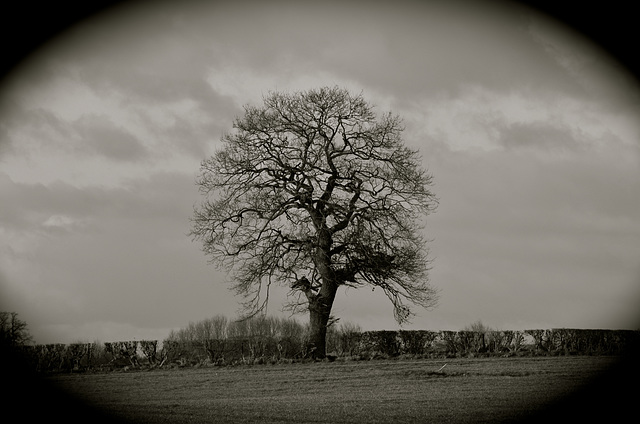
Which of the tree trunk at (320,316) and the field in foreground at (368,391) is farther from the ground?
the tree trunk at (320,316)

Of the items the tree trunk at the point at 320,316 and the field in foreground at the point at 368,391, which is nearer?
the field in foreground at the point at 368,391

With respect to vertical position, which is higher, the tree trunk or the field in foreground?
the tree trunk

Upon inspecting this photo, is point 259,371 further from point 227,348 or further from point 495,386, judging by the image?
point 495,386

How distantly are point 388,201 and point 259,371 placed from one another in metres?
8.82

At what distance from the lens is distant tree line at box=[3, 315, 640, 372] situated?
27.0 meters

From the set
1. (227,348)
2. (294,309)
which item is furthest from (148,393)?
(294,309)

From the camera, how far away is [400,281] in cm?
2920

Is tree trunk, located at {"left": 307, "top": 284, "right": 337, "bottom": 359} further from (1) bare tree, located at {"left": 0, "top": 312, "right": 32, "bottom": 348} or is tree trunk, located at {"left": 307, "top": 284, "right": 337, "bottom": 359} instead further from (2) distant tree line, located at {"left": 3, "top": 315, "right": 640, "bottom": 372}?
(1) bare tree, located at {"left": 0, "top": 312, "right": 32, "bottom": 348}

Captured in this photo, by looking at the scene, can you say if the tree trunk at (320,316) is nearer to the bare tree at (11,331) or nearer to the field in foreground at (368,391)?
the field in foreground at (368,391)

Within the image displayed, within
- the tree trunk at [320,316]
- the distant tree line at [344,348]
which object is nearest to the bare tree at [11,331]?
the distant tree line at [344,348]

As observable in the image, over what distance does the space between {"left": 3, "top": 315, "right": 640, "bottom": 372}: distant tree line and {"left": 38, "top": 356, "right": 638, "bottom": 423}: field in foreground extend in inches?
62.1

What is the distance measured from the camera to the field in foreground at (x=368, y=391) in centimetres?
1519

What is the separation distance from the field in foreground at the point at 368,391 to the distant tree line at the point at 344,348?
1.58 metres

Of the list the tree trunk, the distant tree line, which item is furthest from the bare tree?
the tree trunk
